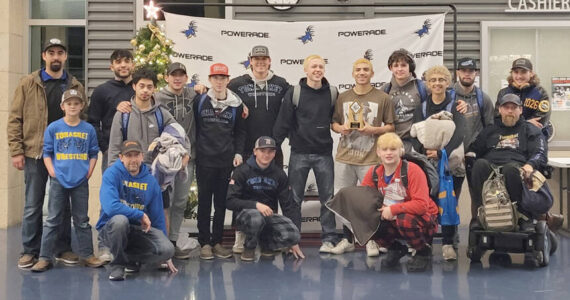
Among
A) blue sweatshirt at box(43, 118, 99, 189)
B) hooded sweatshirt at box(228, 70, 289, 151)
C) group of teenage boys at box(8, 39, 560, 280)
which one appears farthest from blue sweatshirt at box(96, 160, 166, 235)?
hooded sweatshirt at box(228, 70, 289, 151)

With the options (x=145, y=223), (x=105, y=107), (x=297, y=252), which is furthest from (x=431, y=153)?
(x=105, y=107)

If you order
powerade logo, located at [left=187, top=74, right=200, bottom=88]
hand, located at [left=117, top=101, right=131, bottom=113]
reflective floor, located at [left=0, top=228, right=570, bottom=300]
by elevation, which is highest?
powerade logo, located at [left=187, top=74, right=200, bottom=88]

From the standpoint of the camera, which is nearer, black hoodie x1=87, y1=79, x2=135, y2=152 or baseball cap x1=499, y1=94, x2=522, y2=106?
baseball cap x1=499, y1=94, x2=522, y2=106

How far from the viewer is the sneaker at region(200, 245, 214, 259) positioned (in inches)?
239

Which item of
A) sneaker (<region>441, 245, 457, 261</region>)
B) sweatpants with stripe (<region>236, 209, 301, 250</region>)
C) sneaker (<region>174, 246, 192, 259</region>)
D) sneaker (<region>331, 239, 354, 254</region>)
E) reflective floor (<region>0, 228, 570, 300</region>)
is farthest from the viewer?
sneaker (<region>331, 239, 354, 254</region>)

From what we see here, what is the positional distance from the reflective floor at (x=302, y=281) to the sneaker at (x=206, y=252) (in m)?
0.08

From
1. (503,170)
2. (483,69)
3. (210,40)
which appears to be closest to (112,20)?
(210,40)

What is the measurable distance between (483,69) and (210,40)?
364 centimetres

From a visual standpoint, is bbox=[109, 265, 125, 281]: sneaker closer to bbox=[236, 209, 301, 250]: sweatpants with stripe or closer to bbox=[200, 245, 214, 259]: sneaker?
bbox=[200, 245, 214, 259]: sneaker

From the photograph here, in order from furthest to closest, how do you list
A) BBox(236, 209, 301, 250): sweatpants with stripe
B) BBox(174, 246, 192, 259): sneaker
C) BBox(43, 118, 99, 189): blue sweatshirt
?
BBox(174, 246, 192, 259): sneaker
BBox(236, 209, 301, 250): sweatpants with stripe
BBox(43, 118, 99, 189): blue sweatshirt

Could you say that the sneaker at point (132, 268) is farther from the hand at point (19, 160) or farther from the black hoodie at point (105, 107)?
the hand at point (19, 160)

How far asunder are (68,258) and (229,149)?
5.51 feet

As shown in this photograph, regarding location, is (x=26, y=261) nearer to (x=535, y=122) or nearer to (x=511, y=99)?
(x=511, y=99)

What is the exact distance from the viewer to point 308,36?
24.7 feet
